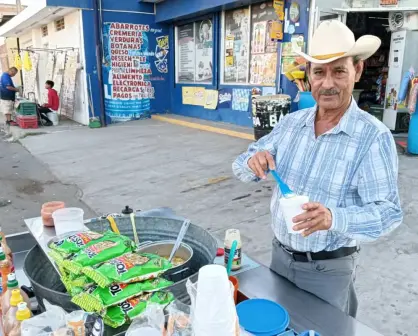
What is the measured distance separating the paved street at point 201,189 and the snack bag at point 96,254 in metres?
2.08

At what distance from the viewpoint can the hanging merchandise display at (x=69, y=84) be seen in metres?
12.1

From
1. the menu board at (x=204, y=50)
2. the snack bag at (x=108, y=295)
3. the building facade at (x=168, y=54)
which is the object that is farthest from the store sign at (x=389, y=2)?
the snack bag at (x=108, y=295)

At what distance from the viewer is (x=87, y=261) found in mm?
1190

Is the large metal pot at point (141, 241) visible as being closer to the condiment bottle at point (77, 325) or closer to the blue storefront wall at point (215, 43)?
the condiment bottle at point (77, 325)

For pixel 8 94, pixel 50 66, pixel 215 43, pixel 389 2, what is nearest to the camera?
pixel 389 2

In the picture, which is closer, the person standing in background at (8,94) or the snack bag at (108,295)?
the snack bag at (108,295)

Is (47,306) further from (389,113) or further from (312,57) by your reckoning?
(389,113)

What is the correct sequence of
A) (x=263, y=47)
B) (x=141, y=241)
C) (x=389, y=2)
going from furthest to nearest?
1. (x=263, y=47)
2. (x=389, y=2)
3. (x=141, y=241)

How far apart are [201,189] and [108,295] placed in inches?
175

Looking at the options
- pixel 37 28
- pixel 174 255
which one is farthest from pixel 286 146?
pixel 37 28

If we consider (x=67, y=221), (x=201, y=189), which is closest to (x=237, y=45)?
(x=201, y=189)

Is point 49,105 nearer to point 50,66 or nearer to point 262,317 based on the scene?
point 50,66

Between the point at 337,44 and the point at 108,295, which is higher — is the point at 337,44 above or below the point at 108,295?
above

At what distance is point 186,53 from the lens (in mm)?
11953
